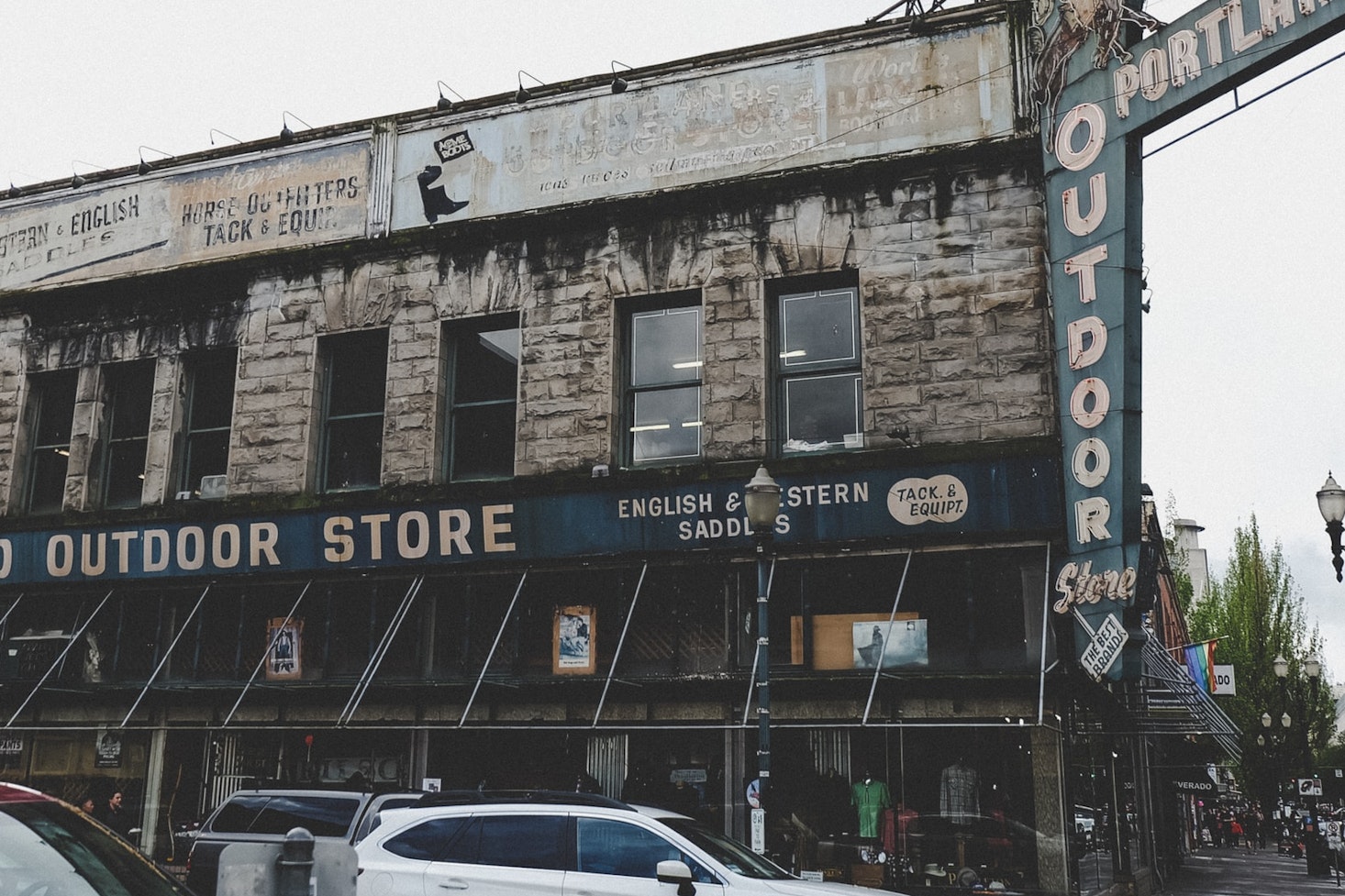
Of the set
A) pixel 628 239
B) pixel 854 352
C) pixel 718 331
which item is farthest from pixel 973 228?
pixel 628 239

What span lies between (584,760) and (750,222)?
7.81 meters

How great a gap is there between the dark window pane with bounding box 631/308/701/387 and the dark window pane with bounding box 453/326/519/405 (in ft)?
6.40

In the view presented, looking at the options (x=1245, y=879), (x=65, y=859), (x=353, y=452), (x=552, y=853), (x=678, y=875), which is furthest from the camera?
(x=1245, y=879)

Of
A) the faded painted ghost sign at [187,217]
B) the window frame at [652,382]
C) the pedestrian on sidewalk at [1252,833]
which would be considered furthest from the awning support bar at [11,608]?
the pedestrian on sidewalk at [1252,833]

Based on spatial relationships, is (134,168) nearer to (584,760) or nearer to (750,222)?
(750,222)

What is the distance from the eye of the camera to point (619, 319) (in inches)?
690

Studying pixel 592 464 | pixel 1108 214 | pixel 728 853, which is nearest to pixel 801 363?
pixel 592 464

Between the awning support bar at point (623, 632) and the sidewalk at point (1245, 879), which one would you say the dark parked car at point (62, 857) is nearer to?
the awning support bar at point (623, 632)

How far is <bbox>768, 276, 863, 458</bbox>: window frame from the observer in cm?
1622

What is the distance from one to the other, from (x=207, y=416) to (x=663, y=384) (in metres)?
7.91

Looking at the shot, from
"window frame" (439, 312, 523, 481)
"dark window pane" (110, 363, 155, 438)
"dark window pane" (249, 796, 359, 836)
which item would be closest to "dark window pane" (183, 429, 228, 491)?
"dark window pane" (110, 363, 155, 438)

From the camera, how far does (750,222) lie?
1684cm

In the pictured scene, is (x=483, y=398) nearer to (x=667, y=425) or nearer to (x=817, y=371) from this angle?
(x=667, y=425)

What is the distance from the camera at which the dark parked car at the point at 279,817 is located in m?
12.2
